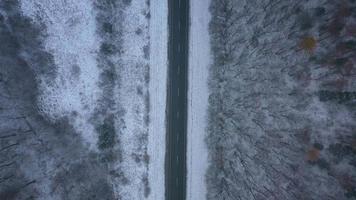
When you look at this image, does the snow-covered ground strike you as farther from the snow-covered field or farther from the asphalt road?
the snow-covered field

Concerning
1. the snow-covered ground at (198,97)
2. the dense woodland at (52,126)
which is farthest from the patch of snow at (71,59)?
the snow-covered ground at (198,97)

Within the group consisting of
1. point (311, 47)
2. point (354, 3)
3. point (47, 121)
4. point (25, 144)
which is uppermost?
point (354, 3)

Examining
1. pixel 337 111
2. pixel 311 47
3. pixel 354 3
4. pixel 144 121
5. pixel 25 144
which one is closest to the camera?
pixel 354 3

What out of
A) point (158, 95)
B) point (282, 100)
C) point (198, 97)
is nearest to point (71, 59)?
point (158, 95)

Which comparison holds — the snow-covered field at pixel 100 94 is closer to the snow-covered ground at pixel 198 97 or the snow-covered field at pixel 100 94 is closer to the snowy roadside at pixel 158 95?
the snowy roadside at pixel 158 95

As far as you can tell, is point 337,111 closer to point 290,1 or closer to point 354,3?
point 354,3

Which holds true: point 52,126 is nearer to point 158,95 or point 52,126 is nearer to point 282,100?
point 158,95

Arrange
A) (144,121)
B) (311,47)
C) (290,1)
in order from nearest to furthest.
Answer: (311,47)
(290,1)
(144,121)

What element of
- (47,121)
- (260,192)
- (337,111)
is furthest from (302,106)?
(47,121)
